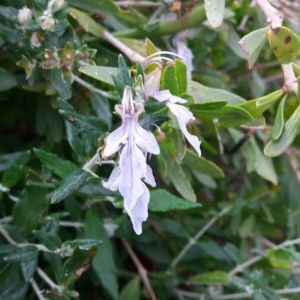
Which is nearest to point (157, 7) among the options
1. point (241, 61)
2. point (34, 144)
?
point (241, 61)

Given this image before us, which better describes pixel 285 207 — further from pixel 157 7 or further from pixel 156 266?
pixel 157 7

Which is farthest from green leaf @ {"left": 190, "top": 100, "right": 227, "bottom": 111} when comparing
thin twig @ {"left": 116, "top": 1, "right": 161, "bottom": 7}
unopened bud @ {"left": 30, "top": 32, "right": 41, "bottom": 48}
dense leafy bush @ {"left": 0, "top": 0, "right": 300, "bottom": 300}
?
thin twig @ {"left": 116, "top": 1, "right": 161, "bottom": 7}

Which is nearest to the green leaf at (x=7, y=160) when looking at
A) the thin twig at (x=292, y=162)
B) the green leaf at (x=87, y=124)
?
the green leaf at (x=87, y=124)

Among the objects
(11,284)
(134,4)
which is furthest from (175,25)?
(11,284)

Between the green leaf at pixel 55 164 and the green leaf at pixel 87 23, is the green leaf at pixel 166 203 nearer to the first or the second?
the green leaf at pixel 55 164

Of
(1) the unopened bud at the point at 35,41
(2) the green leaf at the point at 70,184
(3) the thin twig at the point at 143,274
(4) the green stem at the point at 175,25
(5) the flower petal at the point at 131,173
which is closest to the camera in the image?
(5) the flower petal at the point at 131,173
